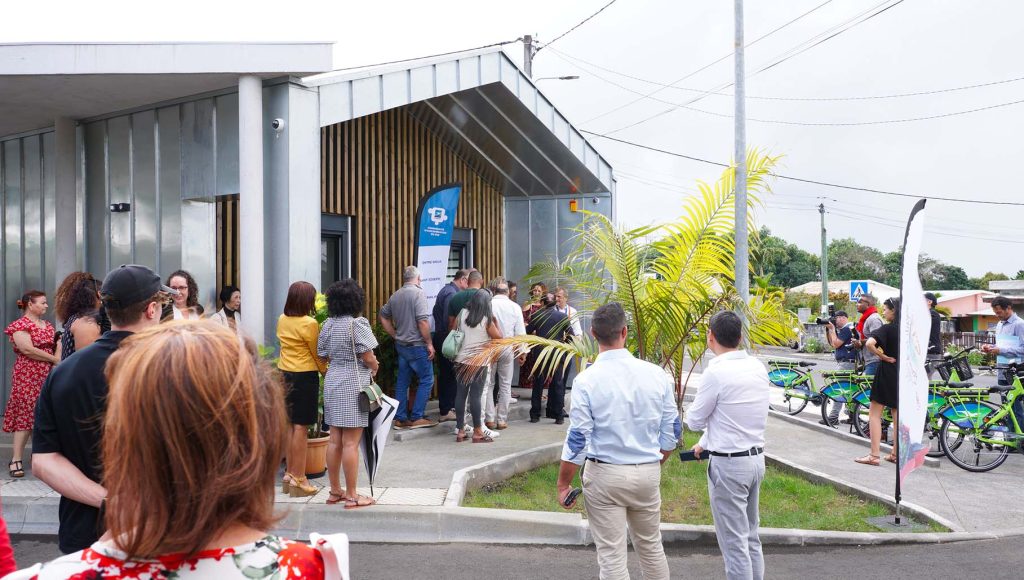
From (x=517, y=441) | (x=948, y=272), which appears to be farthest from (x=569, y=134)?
(x=948, y=272)

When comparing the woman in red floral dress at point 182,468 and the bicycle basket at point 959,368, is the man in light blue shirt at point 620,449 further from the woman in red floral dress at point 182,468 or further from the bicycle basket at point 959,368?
the bicycle basket at point 959,368

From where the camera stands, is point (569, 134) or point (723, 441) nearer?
point (723, 441)

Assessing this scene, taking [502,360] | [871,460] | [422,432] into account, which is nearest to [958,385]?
[871,460]

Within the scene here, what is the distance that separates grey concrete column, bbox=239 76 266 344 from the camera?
735 cm

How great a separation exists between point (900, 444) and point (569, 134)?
7063 millimetres

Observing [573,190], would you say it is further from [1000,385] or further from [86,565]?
[86,565]

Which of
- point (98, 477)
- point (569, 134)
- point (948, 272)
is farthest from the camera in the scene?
point (948, 272)

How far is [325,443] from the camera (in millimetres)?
7250

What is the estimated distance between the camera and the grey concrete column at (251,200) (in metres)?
7.35

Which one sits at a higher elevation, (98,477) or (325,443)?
(98,477)

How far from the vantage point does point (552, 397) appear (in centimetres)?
1070

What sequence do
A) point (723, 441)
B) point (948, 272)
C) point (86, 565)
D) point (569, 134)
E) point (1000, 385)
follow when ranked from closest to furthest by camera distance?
point (86, 565)
point (723, 441)
point (1000, 385)
point (569, 134)
point (948, 272)

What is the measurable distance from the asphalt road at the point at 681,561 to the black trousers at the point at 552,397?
15.3 feet

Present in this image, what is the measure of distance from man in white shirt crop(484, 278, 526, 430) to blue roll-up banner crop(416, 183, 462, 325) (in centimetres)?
147
